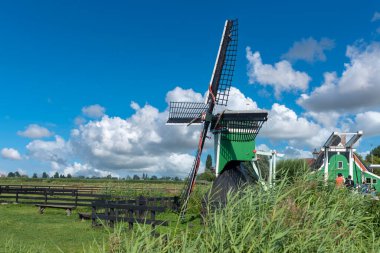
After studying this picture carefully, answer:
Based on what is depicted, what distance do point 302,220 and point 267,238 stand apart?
100 cm

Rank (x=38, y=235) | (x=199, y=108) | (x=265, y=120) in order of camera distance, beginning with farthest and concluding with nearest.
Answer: (x=199, y=108)
(x=265, y=120)
(x=38, y=235)

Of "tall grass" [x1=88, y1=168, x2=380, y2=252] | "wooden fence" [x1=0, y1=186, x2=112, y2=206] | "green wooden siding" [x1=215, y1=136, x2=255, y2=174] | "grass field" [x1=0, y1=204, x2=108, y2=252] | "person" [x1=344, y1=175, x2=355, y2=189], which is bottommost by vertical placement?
"grass field" [x1=0, y1=204, x2=108, y2=252]

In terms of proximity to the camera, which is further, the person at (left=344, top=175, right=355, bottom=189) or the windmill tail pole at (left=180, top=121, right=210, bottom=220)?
the windmill tail pole at (left=180, top=121, right=210, bottom=220)

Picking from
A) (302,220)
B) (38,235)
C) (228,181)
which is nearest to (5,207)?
(38,235)

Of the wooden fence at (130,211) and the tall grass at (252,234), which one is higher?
the tall grass at (252,234)

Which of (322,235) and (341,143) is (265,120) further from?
(322,235)

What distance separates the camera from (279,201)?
554cm

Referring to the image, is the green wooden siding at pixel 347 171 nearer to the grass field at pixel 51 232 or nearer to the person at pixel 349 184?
the person at pixel 349 184

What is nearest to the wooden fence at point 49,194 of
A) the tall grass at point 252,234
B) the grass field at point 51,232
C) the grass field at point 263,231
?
the grass field at point 51,232

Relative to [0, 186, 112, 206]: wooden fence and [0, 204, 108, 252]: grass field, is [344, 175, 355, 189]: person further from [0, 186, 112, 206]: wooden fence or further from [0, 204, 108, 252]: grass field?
[0, 186, 112, 206]: wooden fence

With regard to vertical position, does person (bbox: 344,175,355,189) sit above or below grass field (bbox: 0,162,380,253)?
above

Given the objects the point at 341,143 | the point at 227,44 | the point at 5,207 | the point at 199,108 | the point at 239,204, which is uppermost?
the point at 227,44

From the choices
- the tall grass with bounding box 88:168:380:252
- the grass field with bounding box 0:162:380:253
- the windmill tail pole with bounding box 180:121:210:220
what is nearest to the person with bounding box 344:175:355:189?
the grass field with bounding box 0:162:380:253

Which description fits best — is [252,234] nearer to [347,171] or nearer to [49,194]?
[49,194]
